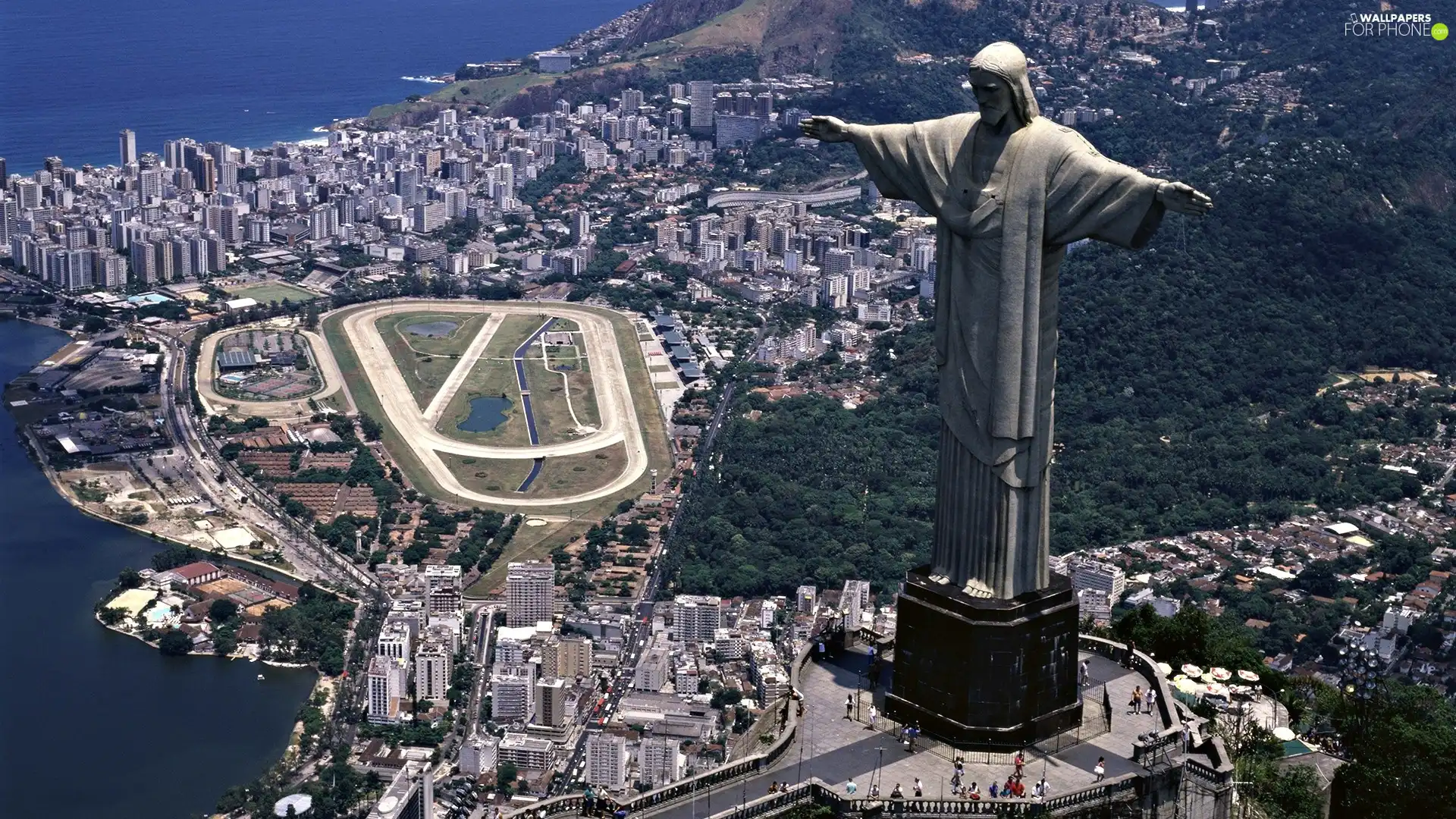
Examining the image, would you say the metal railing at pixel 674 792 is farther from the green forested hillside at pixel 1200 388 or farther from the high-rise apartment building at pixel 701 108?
the high-rise apartment building at pixel 701 108

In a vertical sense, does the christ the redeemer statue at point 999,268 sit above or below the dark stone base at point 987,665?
above

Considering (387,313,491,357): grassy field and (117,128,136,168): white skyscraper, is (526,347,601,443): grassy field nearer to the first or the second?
(387,313,491,357): grassy field

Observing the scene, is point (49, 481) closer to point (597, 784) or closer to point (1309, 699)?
point (597, 784)

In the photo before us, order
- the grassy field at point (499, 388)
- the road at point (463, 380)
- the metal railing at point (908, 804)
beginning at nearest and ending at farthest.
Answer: the metal railing at point (908, 804), the road at point (463, 380), the grassy field at point (499, 388)

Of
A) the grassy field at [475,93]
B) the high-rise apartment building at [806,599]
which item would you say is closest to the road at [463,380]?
the high-rise apartment building at [806,599]

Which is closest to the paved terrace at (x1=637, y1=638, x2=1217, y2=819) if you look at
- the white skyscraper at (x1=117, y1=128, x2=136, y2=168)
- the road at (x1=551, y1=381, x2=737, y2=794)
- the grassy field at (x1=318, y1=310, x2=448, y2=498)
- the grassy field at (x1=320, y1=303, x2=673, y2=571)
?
the road at (x1=551, y1=381, x2=737, y2=794)

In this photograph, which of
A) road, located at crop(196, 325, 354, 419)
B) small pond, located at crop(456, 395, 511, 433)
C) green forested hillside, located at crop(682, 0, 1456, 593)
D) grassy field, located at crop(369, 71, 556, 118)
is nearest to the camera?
green forested hillside, located at crop(682, 0, 1456, 593)

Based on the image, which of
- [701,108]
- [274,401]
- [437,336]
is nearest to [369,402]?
[274,401]
